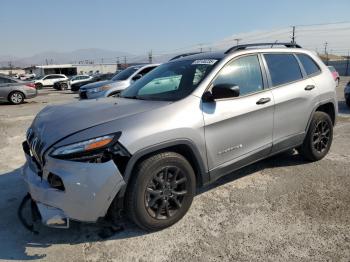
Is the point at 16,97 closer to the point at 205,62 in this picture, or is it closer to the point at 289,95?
the point at 205,62

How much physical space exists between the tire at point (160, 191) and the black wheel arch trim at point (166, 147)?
0.08m

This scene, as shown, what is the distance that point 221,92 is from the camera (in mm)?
3797

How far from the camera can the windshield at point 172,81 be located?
4.00m

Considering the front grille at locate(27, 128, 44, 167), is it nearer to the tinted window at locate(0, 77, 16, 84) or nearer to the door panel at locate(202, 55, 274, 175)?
the door panel at locate(202, 55, 274, 175)

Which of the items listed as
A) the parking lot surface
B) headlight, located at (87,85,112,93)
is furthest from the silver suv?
headlight, located at (87,85,112,93)

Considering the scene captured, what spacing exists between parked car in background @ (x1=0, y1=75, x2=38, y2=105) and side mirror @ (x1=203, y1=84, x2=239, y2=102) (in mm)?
14740

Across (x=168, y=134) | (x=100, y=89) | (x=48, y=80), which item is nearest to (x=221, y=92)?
(x=168, y=134)

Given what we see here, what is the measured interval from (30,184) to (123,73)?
9578mm

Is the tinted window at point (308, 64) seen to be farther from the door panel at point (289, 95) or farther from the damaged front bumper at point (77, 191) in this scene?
the damaged front bumper at point (77, 191)

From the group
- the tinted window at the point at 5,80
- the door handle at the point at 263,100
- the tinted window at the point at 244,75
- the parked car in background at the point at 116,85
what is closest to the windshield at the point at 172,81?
the tinted window at the point at 244,75

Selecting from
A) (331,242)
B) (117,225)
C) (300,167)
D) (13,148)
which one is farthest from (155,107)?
(13,148)

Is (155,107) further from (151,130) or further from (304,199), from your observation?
→ (304,199)

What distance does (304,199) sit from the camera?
167 inches

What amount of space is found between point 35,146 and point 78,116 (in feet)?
1.65
